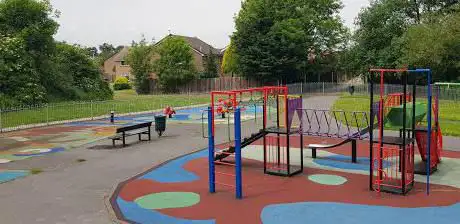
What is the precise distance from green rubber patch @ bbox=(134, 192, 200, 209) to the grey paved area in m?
0.85

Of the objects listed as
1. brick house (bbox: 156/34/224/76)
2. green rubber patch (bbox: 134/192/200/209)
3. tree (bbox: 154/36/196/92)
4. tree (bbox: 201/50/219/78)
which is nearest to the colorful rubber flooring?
green rubber patch (bbox: 134/192/200/209)

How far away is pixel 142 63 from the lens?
58.5m

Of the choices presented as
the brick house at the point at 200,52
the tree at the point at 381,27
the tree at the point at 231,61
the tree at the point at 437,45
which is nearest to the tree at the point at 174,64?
the brick house at the point at 200,52

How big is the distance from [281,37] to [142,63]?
17875 mm

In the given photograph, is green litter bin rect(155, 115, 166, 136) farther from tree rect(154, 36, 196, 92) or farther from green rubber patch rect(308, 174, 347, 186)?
tree rect(154, 36, 196, 92)

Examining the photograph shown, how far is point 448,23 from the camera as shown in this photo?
36.6 metres

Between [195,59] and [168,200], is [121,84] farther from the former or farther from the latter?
[168,200]

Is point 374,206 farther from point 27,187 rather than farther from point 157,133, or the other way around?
point 157,133

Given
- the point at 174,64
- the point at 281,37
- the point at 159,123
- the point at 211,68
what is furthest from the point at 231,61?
the point at 159,123

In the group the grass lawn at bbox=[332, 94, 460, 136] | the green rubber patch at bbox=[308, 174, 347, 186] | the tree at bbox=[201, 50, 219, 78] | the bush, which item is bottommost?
the green rubber patch at bbox=[308, 174, 347, 186]

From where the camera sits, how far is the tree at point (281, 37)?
53469 mm

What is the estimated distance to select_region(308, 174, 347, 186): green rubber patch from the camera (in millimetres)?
11797

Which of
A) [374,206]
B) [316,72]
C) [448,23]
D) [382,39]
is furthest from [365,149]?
[316,72]

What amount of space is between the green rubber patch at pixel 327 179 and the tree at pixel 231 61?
45264 mm
